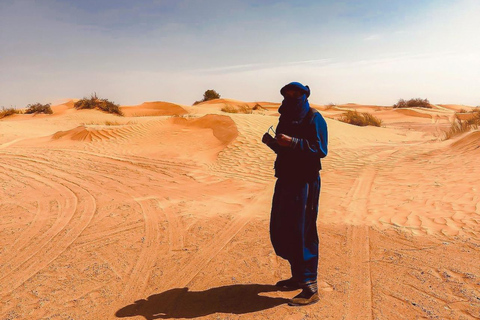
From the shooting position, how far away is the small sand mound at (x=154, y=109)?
32803 millimetres

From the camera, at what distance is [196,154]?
1235 centimetres

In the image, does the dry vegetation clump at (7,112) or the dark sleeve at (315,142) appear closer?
the dark sleeve at (315,142)

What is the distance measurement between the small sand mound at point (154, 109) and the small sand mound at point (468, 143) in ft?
76.6

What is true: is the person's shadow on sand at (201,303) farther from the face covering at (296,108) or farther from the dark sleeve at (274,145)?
the face covering at (296,108)

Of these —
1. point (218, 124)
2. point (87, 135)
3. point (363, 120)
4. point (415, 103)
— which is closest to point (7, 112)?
point (87, 135)

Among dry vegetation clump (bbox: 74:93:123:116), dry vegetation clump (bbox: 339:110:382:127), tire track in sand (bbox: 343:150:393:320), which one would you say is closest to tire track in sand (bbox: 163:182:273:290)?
tire track in sand (bbox: 343:150:393:320)

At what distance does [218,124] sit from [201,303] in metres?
12.3

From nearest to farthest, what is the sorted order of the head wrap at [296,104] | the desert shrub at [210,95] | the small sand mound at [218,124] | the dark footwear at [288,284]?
1. the head wrap at [296,104]
2. the dark footwear at [288,284]
3. the small sand mound at [218,124]
4. the desert shrub at [210,95]

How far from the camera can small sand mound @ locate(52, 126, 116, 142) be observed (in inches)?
612

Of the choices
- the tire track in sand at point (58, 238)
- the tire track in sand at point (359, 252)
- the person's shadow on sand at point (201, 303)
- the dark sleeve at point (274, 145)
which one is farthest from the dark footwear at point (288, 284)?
the tire track in sand at point (58, 238)

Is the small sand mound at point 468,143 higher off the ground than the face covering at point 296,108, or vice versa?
the face covering at point 296,108

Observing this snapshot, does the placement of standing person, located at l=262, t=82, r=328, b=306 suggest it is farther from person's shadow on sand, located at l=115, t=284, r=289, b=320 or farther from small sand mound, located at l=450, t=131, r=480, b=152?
small sand mound, located at l=450, t=131, r=480, b=152

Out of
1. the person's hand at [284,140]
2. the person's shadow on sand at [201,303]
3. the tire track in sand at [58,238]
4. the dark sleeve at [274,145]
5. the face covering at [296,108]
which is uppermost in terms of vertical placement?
the face covering at [296,108]

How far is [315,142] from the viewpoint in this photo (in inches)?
122
